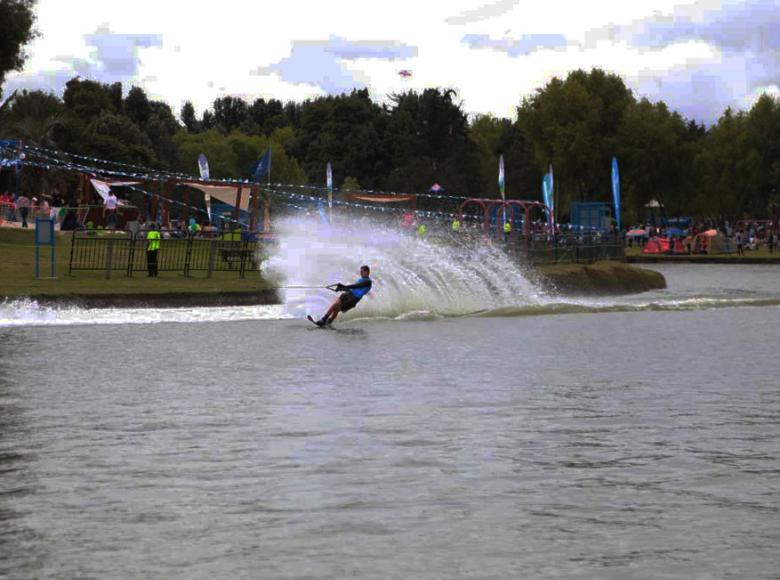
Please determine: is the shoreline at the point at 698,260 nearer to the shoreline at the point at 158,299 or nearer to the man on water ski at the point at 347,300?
the shoreline at the point at 158,299

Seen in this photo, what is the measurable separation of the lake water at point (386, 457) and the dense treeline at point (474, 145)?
59.0 m

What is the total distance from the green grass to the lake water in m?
8.24

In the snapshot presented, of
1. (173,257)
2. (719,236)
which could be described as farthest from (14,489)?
(719,236)

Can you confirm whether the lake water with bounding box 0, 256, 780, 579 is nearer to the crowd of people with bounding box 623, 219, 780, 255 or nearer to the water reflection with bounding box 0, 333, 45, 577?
the water reflection with bounding box 0, 333, 45, 577

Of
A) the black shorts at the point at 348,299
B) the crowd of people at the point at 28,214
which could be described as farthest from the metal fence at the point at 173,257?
the black shorts at the point at 348,299

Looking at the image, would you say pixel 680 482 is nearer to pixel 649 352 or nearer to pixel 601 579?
pixel 601 579

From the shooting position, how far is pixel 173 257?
48.3 meters

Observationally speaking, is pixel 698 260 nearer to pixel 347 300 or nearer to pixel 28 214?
pixel 28 214

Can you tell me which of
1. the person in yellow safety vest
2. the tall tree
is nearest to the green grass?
the person in yellow safety vest

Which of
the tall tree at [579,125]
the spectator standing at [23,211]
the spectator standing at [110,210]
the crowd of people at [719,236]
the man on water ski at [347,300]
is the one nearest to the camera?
the man on water ski at [347,300]

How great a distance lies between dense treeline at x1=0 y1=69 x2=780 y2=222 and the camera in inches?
4289

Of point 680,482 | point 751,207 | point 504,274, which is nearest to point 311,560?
point 680,482

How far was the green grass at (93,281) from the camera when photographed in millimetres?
35312

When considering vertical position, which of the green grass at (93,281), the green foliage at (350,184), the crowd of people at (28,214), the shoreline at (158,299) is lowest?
the shoreline at (158,299)
